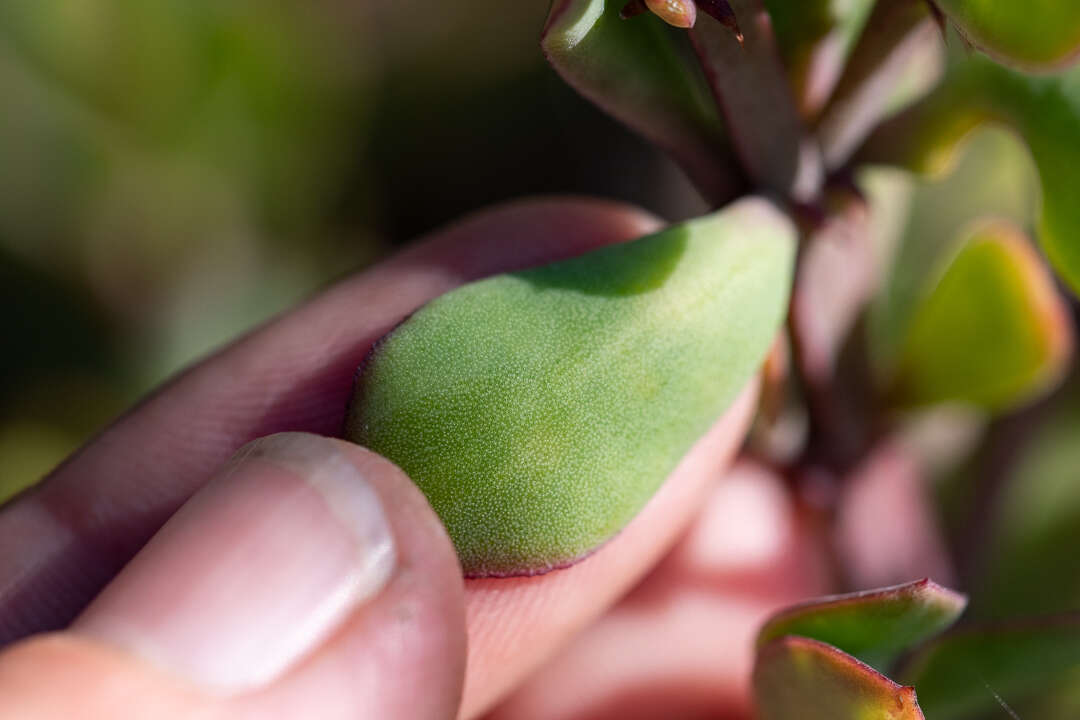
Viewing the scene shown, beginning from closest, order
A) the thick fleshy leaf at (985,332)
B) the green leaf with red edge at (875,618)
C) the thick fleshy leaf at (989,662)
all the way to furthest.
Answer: the green leaf with red edge at (875,618), the thick fleshy leaf at (989,662), the thick fleshy leaf at (985,332)

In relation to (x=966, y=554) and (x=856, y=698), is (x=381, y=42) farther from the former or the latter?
(x=856, y=698)

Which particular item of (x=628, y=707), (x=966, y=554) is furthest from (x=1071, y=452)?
(x=628, y=707)

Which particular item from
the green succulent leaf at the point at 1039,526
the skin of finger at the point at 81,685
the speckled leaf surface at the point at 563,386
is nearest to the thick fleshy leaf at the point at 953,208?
the green succulent leaf at the point at 1039,526

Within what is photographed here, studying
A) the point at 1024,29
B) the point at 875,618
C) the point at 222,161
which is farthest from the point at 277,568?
the point at 222,161

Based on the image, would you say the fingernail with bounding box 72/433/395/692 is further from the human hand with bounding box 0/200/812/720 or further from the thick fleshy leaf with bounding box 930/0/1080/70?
the thick fleshy leaf with bounding box 930/0/1080/70

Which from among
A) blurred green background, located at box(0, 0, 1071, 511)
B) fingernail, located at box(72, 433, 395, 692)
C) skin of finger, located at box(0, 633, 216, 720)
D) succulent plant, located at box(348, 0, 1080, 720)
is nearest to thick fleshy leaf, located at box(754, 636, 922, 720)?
succulent plant, located at box(348, 0, 1080, 720)

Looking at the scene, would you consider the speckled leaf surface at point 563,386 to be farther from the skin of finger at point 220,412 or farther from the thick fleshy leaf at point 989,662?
the thick fleshy leaf at point 989,662
